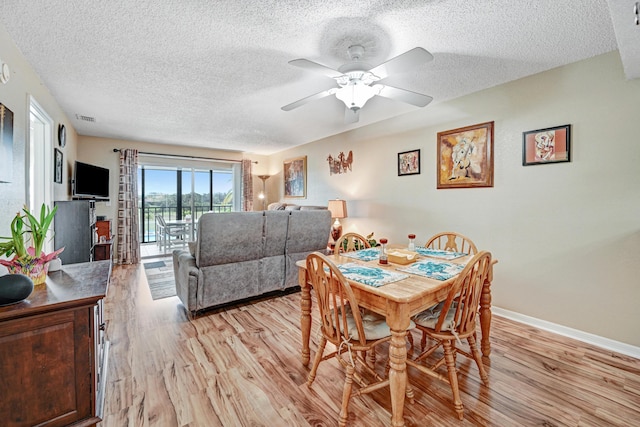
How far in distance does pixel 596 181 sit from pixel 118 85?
4.65 m

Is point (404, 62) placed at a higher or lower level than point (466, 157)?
higher

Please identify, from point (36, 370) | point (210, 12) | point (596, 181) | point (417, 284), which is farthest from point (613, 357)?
point (210, 12)

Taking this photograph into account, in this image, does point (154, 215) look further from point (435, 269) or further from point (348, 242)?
point (435, 269)

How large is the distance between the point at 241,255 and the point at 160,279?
1.98 m

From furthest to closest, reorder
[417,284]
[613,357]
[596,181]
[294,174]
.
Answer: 1. [294,174]
2. [596,181]
3. [613,357]
4. [417,284]

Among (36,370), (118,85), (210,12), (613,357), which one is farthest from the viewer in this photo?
(118,85)

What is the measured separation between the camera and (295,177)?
247 inches

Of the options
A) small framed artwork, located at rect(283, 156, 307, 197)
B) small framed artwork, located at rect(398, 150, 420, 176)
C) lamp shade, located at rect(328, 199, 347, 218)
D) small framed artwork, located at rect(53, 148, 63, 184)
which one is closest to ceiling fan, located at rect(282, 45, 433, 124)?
small framed artwork, located at rect(398, 150, 420, 176)

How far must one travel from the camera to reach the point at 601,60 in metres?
2.27

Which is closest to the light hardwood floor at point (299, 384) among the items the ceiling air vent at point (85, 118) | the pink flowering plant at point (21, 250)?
the pink flowering plant at point (21, 250)

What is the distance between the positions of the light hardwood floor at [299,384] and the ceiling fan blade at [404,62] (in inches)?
84.6

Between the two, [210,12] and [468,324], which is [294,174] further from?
[468,324]

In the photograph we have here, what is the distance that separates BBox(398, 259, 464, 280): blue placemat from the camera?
1740 mm

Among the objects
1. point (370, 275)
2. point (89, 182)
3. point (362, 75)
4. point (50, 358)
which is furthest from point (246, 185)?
point (50, 358)
